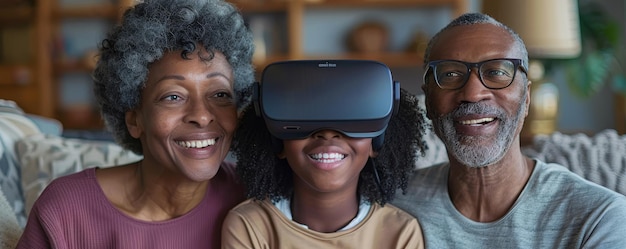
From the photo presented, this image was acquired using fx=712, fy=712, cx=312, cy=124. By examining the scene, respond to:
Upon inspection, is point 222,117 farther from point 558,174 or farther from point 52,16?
point 52,16

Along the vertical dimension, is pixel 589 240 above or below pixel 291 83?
below

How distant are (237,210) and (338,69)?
1.54 feet

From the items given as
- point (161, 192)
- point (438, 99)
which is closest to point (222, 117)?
point (161, 192)

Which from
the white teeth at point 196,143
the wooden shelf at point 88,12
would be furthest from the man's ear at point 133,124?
the wooden shelf at point 88,12

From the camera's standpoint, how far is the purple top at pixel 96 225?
1727 millimetres

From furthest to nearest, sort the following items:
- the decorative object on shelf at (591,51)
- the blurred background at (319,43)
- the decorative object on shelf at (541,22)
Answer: the blurred background at (319,43) < the decorative object on shelf at (591,51) < the decorative object on shelf at (541,22)

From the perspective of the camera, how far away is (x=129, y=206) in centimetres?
182

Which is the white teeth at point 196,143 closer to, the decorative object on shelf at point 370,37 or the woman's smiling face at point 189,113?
the woman's smiling face at point 189,113

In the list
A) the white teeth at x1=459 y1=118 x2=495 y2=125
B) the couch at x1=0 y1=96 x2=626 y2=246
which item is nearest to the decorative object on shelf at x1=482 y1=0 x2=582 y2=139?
the couch at x1=0 y1=96 x2=626 y2=246

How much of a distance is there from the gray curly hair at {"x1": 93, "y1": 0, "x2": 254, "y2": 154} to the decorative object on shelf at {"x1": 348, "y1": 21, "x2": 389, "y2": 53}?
319 cm

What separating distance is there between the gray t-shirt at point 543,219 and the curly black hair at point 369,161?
0.40 ft

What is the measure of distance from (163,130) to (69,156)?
0.77m

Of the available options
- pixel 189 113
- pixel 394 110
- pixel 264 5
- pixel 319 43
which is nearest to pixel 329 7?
pixel 319 43

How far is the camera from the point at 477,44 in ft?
5.45
